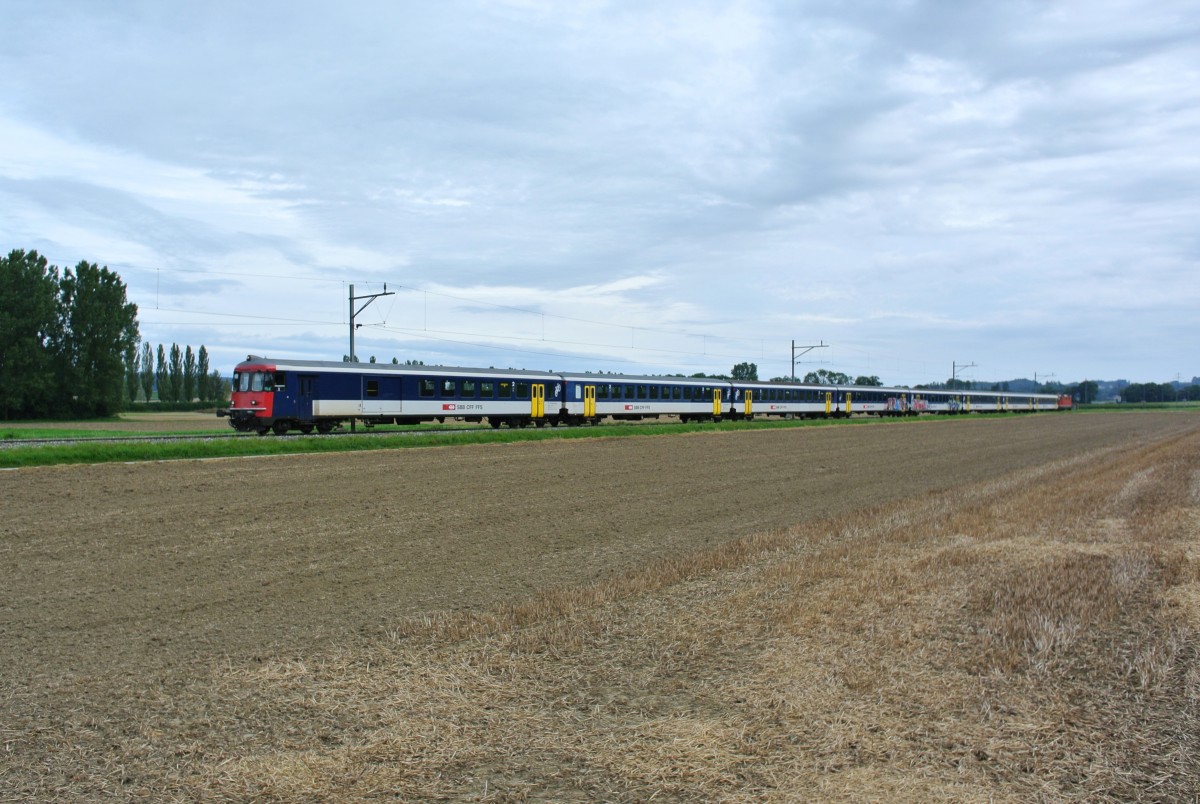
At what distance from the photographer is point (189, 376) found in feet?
355

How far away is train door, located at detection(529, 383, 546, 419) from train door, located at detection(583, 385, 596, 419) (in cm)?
392

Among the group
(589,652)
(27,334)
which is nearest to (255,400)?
(589,652)

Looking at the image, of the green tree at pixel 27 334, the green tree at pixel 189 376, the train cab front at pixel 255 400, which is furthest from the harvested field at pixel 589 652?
the green tree at pixel 189 376

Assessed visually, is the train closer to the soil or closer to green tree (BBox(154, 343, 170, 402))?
the soil

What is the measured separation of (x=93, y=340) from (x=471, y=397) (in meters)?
46.4

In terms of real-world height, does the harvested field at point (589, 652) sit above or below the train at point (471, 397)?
below

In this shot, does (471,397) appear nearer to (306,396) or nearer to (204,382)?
(306,396)

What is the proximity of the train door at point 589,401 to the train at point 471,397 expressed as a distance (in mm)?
59

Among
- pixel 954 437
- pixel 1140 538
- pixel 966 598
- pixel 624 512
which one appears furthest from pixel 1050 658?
pixel 954 437

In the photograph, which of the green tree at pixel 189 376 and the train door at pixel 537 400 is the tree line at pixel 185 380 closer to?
the green tree at pixel 189 376

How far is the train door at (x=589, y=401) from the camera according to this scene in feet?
157

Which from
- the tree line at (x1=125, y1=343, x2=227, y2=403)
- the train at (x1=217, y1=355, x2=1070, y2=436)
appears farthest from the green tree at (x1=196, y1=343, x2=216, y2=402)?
the train at (x1=217, y1=355, x2=1070, y2=436)

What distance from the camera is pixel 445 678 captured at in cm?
610

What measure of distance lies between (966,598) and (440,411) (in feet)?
105
